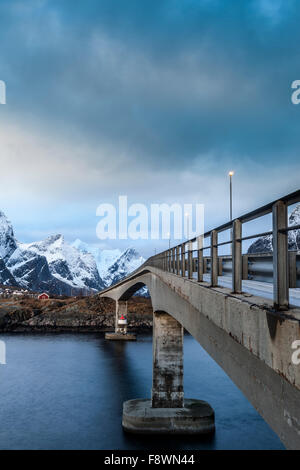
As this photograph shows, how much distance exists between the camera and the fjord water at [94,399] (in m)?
22.6

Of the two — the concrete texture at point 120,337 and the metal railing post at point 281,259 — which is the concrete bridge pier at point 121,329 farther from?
the metal railing post at point 281,259

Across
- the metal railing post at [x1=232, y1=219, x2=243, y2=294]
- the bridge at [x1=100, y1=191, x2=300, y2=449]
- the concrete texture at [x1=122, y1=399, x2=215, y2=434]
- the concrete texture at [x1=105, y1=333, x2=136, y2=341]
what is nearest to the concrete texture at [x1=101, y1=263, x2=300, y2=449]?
the bridge at [x1=100, y1=191, x2=300, y2=449]

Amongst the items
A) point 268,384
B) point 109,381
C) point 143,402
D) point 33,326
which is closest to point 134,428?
point 143,402

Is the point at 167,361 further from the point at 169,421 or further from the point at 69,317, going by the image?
the point at 69,317

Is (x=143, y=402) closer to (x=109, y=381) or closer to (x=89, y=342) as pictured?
(x=109, y=381)

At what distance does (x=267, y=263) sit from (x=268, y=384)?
1616 mm

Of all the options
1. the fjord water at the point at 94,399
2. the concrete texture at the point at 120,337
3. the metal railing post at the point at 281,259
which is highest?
the metal railing post at the point at 281,259

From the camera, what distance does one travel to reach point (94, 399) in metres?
32.6

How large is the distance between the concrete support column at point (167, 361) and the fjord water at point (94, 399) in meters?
3.26

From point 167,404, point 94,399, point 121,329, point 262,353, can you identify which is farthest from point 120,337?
point 262,353

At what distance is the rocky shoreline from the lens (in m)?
86.0

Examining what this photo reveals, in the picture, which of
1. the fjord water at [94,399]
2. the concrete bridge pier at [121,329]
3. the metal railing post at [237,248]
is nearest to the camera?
the metal railing post at [237,248]

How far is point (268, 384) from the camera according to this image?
4898 mm

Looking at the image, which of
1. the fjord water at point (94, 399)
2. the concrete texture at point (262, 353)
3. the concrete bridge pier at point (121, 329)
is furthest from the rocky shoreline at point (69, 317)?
the concrete texture at point (262, 353)
